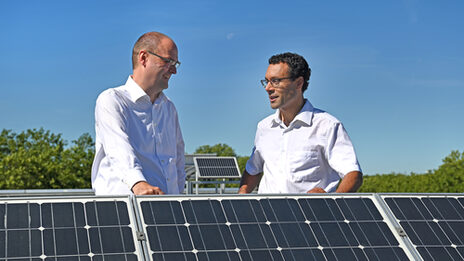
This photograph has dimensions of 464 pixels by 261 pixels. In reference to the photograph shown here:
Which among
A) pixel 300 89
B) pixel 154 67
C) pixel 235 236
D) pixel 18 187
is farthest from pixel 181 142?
pixel 18 187

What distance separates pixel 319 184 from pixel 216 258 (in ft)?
7.09

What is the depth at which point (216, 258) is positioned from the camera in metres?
3.41

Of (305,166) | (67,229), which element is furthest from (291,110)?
(67,229)

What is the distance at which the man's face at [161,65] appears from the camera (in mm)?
4838

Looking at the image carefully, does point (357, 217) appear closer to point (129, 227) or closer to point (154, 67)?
point (129, 227)

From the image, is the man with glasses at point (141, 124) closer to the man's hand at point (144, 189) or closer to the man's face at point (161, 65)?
the man's face at point (161, 65)

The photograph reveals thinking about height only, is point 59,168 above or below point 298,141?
above

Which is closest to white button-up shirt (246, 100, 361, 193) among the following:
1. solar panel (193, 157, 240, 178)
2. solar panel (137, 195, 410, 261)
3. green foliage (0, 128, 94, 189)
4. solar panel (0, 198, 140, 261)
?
solar panel (137, 195, 410, 261)

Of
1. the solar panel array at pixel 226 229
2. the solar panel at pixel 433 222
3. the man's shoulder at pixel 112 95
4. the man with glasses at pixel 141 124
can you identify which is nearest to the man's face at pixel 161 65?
the man with glasses at pixel 141 124

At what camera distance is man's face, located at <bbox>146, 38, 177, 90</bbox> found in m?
4.84

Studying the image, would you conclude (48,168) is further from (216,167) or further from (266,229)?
(266,229)

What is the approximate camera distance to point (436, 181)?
70.7 feet

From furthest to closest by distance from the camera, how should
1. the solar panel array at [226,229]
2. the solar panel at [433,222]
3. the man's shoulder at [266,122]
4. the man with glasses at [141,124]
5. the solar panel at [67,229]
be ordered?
the man's shoulder at [266,122] → the man with glasses at [141,124] → the solar panel at [433,222] → the solar panel array at [226,229] → the solar panel at [67,229]

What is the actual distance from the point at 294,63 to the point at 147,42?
1.43m
